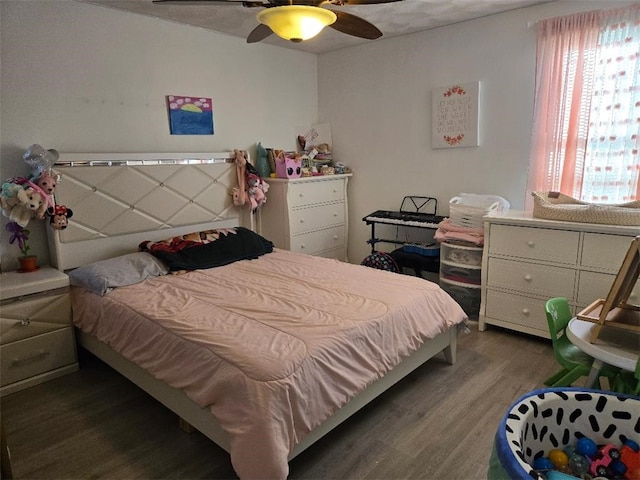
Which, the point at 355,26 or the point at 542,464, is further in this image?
the point at 355,26

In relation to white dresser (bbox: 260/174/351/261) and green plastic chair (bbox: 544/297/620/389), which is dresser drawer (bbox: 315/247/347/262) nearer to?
white dresser (bbox: 260/174/351/261)

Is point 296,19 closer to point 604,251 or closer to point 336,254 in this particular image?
point 604,251

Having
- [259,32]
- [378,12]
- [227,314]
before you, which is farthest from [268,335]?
[378,12]

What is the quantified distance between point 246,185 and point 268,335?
2.26 metres

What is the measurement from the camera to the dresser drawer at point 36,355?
2.55 meters

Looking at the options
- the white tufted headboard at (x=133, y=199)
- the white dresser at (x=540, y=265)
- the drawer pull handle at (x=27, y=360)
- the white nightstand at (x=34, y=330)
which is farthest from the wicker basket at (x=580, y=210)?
the drawer pull handle at (x=27, y=360)

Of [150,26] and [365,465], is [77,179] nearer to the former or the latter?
[150,26]

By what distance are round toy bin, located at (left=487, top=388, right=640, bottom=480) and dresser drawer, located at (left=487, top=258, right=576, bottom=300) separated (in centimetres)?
153

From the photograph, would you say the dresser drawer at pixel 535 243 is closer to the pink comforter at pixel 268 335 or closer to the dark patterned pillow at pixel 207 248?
the pink comforter at pixel 268 335

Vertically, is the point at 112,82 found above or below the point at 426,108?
above

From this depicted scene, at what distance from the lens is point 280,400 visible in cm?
167

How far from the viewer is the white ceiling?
10.2 feet

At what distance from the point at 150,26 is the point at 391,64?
220 centimetres

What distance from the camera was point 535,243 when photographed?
3.02m
